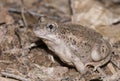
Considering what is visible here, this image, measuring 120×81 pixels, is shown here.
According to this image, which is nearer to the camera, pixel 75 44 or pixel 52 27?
pixel 52 27

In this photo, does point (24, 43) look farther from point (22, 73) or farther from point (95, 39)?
point (95, 39)

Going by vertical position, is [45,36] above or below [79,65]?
above

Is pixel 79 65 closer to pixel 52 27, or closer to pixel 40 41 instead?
pixel 52 27

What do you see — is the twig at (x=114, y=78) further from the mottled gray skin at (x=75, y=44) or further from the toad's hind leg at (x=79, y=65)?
the toad's hind leg at (x=79, y=65)

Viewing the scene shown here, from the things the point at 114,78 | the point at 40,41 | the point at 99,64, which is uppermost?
the point at 40,41

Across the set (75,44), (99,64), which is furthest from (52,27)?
(99,64)

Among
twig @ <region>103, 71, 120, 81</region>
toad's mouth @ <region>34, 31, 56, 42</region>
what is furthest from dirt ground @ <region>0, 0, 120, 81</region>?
toad's mouth @ <region>34, 31, 56, 42</region>

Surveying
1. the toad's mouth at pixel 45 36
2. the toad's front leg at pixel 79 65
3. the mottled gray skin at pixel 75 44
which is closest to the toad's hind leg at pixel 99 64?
the mottled gray skin at pixel 75 44
